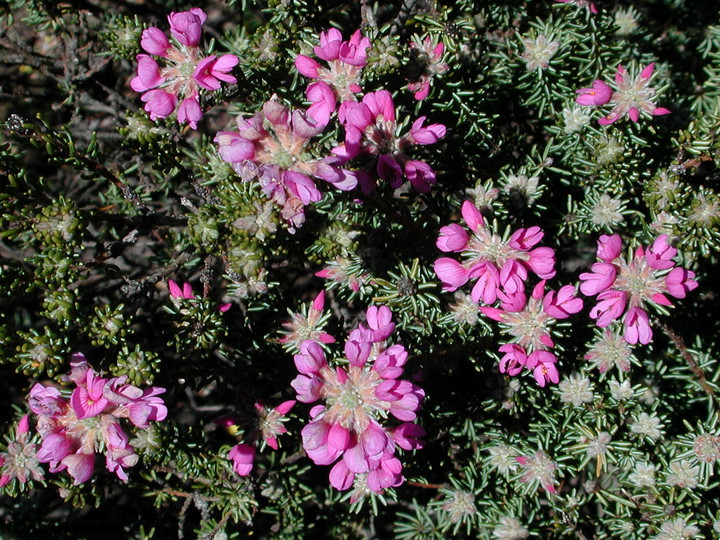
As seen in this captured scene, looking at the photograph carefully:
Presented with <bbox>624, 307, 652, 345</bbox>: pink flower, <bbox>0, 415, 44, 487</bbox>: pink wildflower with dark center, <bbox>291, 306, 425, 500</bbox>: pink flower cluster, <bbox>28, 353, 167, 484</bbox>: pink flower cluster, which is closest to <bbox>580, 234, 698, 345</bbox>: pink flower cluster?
<bbox>624, 307, 652, 345</bbox>: pink flower

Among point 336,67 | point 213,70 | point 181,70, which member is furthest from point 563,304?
point 181,70

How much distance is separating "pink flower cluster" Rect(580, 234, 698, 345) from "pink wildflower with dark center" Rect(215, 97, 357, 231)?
108 cm

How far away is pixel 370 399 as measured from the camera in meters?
1.98

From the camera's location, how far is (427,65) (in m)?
2.58

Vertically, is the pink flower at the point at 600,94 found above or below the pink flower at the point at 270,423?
above

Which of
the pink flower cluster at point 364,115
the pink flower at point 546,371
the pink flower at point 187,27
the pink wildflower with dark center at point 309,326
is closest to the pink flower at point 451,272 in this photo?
the pink flower cluster at point 364,115

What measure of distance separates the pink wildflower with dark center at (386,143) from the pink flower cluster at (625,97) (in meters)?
0.82

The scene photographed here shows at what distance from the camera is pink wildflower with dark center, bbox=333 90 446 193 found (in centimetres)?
214

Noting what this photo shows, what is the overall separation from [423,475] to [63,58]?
3.17m

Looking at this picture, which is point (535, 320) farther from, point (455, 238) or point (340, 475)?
point (340, 475)

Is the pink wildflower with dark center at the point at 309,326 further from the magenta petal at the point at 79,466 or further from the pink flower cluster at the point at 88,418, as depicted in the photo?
the magenta petal at the point at 79,466

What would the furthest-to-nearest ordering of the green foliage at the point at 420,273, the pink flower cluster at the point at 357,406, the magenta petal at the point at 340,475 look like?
the green foliage at the point at 420,273 < the magenta petal at the point at 340,475 < the pink flower cluster at the point at 357,406

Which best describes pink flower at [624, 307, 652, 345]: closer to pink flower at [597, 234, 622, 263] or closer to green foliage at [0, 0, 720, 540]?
pink flower at [597, 234, 622, 263]

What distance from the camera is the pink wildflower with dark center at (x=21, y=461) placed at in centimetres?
251
